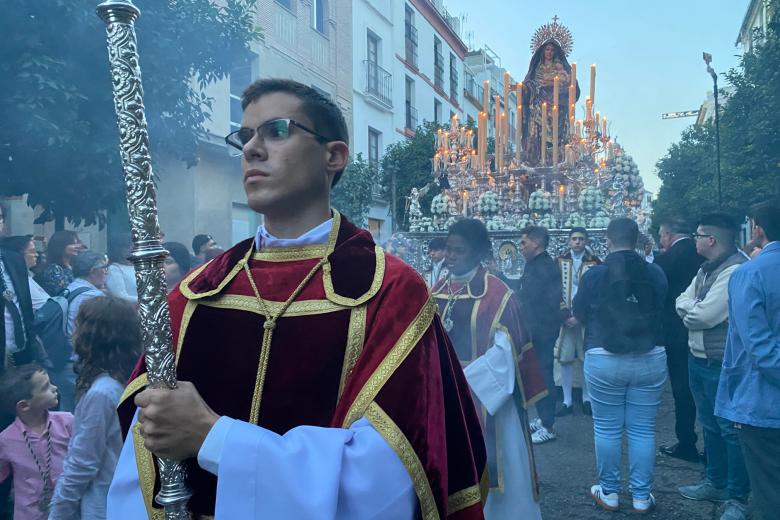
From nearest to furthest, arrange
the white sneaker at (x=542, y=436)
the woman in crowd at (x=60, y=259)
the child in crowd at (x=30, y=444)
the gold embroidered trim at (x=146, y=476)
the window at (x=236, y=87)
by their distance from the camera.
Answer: the gold embroidered trim at (x=146, y=476) < the child in crowd at (x=30, y=444) < the woman in crowd at (x=60, y=259) < the white sneaker at (x=542, y=436) < the window at (x=236, y=87)

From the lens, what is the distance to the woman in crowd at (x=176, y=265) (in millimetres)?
4188

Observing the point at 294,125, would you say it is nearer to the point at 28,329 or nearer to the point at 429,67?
the point at 28,329

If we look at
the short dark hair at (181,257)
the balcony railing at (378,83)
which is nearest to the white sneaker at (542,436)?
the short dark hair at (181,257)

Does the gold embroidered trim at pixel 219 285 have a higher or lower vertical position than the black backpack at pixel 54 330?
higher

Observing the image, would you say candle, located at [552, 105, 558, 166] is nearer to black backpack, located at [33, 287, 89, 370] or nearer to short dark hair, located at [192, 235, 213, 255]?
short dark hair, located at [192, 235, 213, 255]

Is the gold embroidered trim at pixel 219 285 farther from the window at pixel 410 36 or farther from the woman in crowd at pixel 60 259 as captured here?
the window at pixel 410 36

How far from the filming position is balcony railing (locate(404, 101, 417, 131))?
23592 millimetres

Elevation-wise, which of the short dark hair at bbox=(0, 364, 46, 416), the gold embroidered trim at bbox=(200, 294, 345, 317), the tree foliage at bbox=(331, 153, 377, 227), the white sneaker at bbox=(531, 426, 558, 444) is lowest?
the white sneaker at bbox=(531, 426, 558, 444)

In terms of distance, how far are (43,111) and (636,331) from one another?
427cm

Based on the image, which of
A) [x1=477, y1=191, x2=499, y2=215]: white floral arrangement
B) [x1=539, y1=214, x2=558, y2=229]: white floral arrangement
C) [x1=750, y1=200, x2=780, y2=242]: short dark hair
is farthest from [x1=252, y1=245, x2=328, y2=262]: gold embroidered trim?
[x1=477, y1=191, x2=499, y2=215]: white floral arrangement

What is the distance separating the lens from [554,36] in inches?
541

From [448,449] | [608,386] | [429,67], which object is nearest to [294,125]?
[448,449]

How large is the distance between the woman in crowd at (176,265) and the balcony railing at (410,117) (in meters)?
19.4

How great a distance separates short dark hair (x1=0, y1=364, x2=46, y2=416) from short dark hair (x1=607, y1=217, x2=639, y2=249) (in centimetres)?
360
